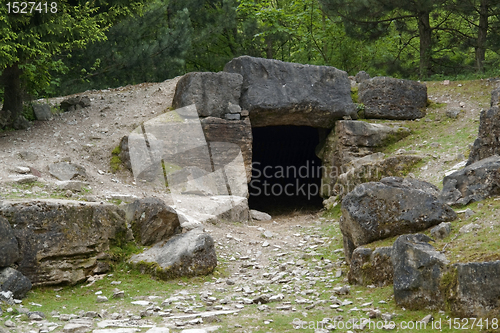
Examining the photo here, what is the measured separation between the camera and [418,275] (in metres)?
5.39

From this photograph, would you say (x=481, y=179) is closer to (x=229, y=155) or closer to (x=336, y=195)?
(x=336, y=195)

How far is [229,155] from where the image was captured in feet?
40.2

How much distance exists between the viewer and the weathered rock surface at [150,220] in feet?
26.4

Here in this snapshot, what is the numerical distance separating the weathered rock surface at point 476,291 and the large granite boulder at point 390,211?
1.73 metres

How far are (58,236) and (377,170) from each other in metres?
6.28

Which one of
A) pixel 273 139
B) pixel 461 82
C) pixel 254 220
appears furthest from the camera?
pixel 273 139

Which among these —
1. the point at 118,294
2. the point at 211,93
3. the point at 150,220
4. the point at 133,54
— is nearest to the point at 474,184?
the point at 150,220

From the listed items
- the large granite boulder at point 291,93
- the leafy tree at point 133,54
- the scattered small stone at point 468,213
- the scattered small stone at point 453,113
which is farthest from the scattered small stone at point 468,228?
the leafy tree at point 133,54

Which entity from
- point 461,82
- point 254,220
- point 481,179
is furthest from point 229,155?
point 461,82

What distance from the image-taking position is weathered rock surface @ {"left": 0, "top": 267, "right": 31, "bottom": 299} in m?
6.21

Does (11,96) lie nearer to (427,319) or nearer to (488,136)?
(488,136)

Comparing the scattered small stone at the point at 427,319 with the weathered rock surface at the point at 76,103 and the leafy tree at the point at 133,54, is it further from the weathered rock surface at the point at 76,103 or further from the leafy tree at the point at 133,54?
the leafy tree at the point at 133,54

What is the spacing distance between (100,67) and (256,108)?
6.65 m

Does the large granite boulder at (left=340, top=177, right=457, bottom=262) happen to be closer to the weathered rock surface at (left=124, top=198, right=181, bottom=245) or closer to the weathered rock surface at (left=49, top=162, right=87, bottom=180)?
the weathered rock surface at (left=124, top=198, right=181, bottom=245)
